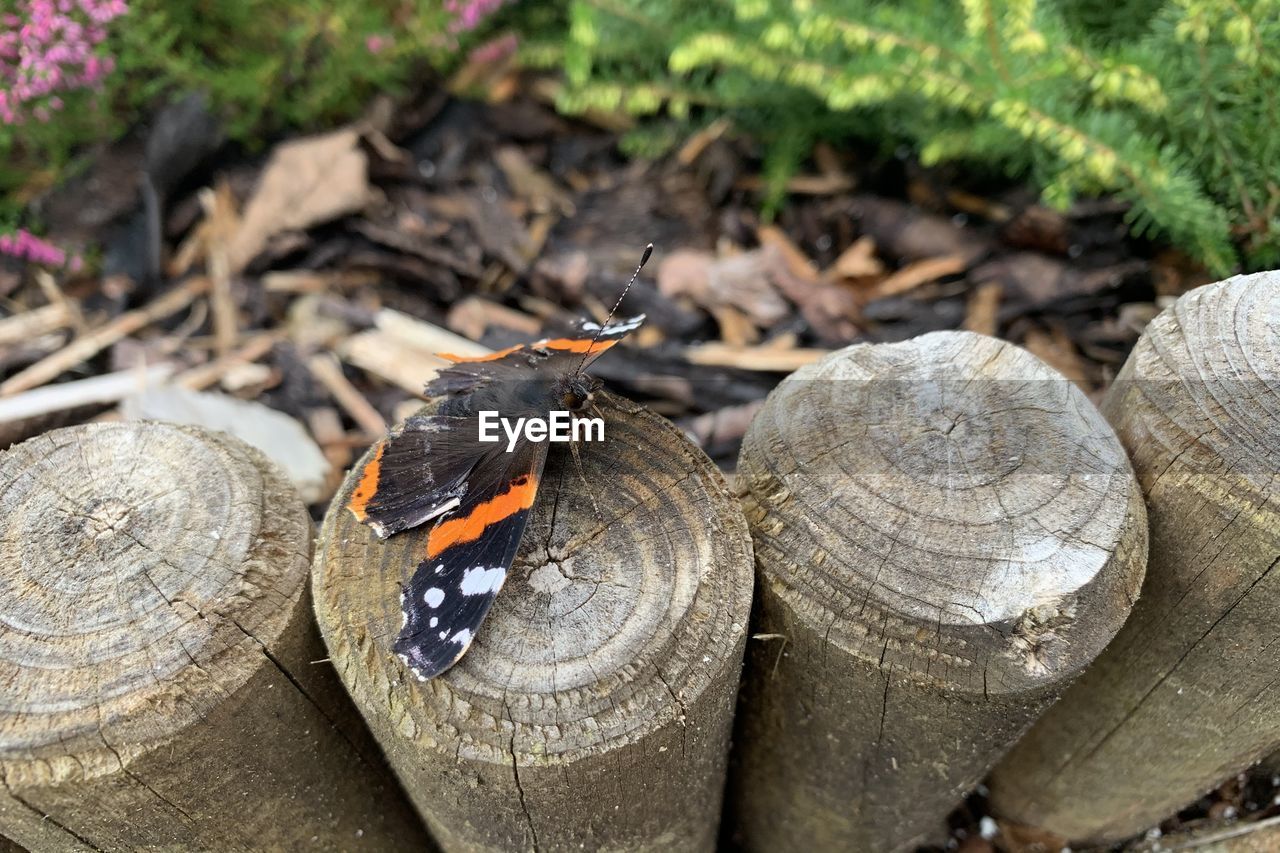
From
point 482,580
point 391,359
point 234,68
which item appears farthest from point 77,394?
point 482,580

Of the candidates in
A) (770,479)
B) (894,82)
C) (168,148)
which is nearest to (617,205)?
(894,82)

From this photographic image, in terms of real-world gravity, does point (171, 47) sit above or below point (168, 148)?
above

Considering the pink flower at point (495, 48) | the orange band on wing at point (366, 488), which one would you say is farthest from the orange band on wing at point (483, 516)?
the pink flower at point (495, 48)

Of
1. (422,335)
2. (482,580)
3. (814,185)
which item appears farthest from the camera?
(814,185)

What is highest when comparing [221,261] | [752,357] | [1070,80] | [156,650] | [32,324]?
[1070,80]

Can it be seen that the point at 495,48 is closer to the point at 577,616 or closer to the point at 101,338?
the point at 101,338

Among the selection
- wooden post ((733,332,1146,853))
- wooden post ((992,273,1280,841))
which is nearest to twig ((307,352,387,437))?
wooden post ((733,332,1146,853))

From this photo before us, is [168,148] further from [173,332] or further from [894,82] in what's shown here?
[894,82]
